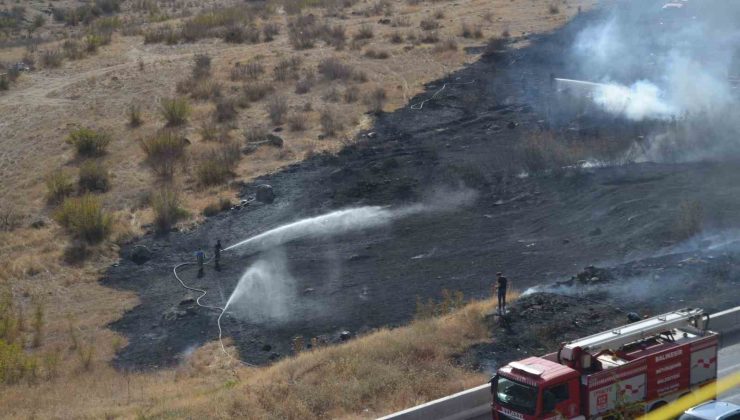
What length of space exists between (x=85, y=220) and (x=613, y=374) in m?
21.7

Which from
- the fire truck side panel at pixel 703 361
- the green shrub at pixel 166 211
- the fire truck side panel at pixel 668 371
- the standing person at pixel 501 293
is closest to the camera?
the fire truck side panel at pixel 668 371

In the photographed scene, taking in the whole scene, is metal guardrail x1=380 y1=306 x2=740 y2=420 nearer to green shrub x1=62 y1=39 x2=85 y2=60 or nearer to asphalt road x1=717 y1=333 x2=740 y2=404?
asphalt road x1=717 y1=333 x2=740 y2=404

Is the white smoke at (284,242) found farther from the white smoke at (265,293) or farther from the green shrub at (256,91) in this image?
the green shrub at (256,91)

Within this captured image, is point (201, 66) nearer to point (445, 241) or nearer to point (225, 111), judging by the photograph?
point (225, 111)

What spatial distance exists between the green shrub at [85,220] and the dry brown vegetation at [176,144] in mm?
73

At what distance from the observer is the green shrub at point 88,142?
39.5m

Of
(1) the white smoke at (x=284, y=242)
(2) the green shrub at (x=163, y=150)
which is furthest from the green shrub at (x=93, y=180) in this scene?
(1) the white smoke at (x=284, y=242)

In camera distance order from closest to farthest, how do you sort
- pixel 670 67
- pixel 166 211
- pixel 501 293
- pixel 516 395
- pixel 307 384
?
pixel 516 395, pixel 307 384, pixel 501 293, pixel 166 211, pixel 670 67

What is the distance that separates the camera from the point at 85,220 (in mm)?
31500

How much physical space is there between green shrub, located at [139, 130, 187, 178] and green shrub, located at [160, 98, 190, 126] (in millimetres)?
3091

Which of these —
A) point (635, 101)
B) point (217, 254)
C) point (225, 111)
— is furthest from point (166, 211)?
point (635, 101)

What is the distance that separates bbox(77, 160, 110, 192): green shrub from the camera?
36.1m

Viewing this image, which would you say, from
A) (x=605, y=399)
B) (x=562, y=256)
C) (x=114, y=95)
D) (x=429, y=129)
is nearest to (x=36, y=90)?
→ (x=114, y=95)

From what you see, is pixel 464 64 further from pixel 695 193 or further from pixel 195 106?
pixel 695 193
